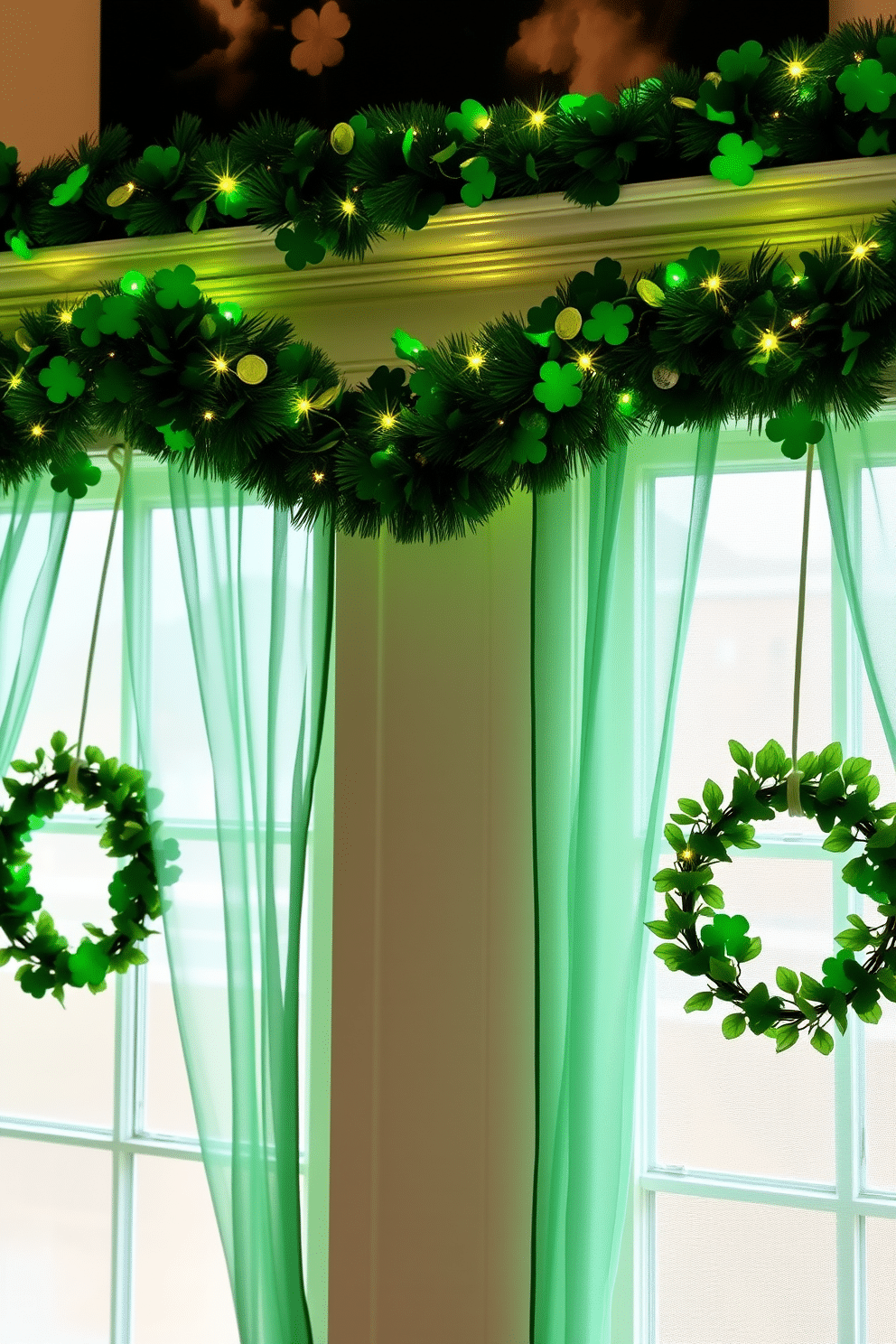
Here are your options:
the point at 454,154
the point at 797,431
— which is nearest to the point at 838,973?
the point at 797,431

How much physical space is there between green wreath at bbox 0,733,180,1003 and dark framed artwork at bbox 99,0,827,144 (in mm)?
862

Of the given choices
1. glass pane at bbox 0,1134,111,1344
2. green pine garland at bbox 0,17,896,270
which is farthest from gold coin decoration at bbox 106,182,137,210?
glass pane at bbox 0,1134,111,1344

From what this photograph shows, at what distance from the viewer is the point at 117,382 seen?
1.38 m

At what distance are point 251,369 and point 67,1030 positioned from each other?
1.01 metres

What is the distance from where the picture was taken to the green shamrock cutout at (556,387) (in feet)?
4.00

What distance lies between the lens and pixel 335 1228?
1.42 m

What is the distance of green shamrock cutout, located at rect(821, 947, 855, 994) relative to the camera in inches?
46.4

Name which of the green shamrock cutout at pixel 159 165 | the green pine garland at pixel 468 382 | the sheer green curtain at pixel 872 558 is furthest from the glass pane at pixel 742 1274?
the green shamrock cutout at pixel 159 165

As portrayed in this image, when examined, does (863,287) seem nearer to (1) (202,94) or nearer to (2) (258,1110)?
(1) (202,94)

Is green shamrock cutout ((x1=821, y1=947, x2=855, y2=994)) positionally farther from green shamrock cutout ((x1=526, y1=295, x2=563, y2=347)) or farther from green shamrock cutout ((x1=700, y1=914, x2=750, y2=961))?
green shamrock cutout ((x1=526, y1=295, x2=563, y2=347))

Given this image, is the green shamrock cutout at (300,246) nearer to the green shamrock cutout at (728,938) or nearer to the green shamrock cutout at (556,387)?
the green shamrock cutout at (556,387)

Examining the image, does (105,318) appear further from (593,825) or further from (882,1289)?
(882,1289)

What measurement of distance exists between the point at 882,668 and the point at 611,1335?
0.84m

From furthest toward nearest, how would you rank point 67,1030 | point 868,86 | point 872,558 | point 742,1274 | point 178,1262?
point 67,1030
point 178,1262
point 742,1274
point 872,558
point 868,86
